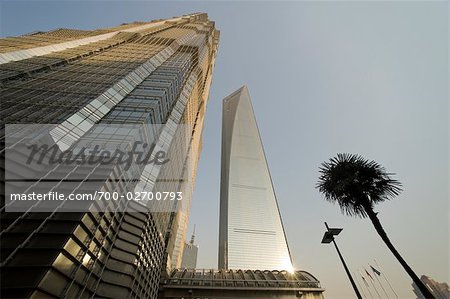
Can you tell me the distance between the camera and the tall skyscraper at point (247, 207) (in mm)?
81244

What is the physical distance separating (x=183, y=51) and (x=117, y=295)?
4328cm

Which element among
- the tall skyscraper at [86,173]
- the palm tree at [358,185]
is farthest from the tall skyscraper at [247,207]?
the palm tree at [358,185]

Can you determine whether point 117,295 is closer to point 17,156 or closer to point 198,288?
point 17,156

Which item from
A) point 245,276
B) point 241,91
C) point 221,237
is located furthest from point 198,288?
point 241,91

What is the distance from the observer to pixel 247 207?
9225 centimetres

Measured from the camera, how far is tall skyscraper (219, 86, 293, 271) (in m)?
81.2

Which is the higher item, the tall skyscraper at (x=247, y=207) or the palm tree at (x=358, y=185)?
the tall skyscraper at (x=247, y=207)

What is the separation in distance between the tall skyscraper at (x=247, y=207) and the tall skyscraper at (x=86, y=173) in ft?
185

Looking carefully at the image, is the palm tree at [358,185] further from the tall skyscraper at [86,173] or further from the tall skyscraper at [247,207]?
the tall skyscraper at [247,207]

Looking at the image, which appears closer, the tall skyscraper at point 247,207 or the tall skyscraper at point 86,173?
the tall skyscraper at point 86,173

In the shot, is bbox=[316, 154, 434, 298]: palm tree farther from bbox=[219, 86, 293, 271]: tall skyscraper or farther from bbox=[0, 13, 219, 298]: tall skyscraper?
bbox=[219, 86, 293, 271]: tall skyscraper

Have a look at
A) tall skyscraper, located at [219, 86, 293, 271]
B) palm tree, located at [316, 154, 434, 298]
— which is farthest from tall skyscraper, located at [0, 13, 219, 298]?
tall skyscraper, located at [219, 86, 293, 271]

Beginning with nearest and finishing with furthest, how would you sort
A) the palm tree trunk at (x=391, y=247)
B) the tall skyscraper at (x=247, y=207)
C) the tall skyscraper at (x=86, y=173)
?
the tall skyscraper at (x=86, y=173), the palm tree trunk at (x=391, y=247), the tall skyscraper at (x=247, y=207)

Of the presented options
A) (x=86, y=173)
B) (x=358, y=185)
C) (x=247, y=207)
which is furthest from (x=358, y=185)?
(x=247, y=207)
